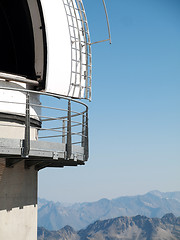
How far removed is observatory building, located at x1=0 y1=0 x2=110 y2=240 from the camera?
998 cm

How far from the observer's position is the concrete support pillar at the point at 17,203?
33.0ft

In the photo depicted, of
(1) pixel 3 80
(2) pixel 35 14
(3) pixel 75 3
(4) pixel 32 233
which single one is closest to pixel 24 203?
(4) pixel 32 233

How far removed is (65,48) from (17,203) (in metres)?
4.70

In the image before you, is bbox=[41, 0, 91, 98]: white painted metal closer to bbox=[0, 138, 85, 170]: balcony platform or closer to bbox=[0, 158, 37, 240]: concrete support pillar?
bbox=[0, 138, 85, 170]: balcony platform

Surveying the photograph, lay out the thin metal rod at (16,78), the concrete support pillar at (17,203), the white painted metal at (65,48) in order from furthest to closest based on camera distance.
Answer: the white painted metal at (65,48), the thin metal rod at (16,78), the concrete support pillar at (17,203)

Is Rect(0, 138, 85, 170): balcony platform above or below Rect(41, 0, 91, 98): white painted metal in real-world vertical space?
below

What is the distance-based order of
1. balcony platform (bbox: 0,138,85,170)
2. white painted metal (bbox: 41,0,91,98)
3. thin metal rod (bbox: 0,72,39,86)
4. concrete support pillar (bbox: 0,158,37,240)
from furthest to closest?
white painted metal (bbox: 41,0,91,98) → thin metal rod (bbox: 0,72,39,86) → concrete support pillar (bbox: 0,158,37,240) → balcony platform (bbox: 0,138,85,170)

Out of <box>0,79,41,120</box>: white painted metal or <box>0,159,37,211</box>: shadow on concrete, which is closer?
<box>0,159,37,211</box>: shadow on concrete

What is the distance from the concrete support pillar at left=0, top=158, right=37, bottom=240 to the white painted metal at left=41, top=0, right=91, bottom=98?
2.58 meters

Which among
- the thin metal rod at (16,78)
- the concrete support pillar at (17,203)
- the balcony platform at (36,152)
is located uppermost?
the thin metal rod at (16,78)

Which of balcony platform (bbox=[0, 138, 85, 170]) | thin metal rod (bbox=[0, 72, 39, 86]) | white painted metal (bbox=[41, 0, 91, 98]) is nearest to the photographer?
balcony platform (bbox=[0, 138, 85, 170])

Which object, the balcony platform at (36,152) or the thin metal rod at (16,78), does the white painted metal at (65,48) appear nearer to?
the thin metal rod at (16,78)

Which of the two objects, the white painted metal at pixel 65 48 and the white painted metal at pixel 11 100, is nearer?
the white painted metal at pixel 11 100

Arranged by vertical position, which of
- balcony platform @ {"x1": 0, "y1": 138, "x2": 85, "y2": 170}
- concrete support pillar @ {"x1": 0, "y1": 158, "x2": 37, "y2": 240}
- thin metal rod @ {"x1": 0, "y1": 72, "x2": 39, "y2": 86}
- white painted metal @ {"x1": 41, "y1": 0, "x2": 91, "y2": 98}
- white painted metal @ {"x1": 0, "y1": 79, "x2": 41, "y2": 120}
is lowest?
concrete support pillar @ {"x1": 0, "y1": 158, "x2": 37, "y2": 240}
